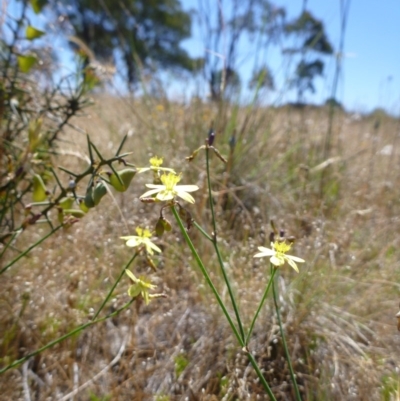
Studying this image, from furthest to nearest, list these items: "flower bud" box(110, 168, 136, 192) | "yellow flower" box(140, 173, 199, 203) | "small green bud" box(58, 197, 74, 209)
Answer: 1. "small green bud" box(58, 197, 74, 209)
2. "flower bud" box(110, 168, 136, 192)
3. "yellow flower" box(140, 173, 199, 203)

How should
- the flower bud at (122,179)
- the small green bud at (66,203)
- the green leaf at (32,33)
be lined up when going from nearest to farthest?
the flower bud at (122,179), the small green bud at (66,203), the green leaf at (32,33)

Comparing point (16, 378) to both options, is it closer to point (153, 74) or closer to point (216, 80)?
Result: point (153, 74)

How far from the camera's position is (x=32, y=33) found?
0.81 meters

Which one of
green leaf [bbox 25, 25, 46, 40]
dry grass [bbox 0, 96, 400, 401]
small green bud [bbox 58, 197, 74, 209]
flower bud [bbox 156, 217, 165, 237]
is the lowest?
dry grass [bbox 0, 96, 400, 401]

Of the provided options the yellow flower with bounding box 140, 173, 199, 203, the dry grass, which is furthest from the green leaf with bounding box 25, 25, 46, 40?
the yellow flower with bounding box 140, 173, 199, 203

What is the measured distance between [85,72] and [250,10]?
3.74 feet

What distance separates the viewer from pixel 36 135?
1.77 feet

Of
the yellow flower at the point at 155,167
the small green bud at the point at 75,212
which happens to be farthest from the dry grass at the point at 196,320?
the yellow flower at the point at 155,167

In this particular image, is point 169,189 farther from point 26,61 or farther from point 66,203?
point 26,61

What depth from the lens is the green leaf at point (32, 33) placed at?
81cm

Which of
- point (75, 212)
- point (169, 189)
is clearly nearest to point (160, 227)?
point (169, 189)

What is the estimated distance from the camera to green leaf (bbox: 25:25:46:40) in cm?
81

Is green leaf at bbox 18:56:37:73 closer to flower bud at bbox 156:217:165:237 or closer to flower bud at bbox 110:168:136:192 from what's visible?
flower bud at bbox 110:168:136:192

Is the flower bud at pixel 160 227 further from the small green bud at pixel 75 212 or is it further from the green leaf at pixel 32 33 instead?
the green leaf at pixel 32 33
